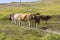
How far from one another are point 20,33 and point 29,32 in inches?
40.0

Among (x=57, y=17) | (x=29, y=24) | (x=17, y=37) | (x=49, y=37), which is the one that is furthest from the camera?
(x=57, y=17)

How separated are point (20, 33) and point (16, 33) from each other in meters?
0.36

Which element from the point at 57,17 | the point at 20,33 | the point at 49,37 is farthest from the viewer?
the point at 57,17

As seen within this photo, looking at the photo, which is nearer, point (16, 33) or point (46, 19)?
point (16, 33)

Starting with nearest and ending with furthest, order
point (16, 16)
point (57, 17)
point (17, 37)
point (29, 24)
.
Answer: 1. point (17, 37)
2. point (29, 24)
3. point (16, 16)
4. point (57, 17)

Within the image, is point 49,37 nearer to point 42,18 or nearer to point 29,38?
point 29,38

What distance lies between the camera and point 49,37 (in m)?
17.3

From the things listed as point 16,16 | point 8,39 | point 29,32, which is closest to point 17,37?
point 8,39

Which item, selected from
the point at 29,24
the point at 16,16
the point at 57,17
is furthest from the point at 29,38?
the point at 57,17

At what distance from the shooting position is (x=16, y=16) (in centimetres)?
2998

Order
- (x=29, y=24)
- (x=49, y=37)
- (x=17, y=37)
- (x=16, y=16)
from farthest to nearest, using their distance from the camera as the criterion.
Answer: (x=16, y=16) < (x=29, y=24) < (x=17, y=37) < (x=49, y=37)

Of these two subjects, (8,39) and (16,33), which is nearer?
(8,39)

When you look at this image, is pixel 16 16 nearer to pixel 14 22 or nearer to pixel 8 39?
pixel 14 22

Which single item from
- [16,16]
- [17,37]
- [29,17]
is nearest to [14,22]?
[16,16]
